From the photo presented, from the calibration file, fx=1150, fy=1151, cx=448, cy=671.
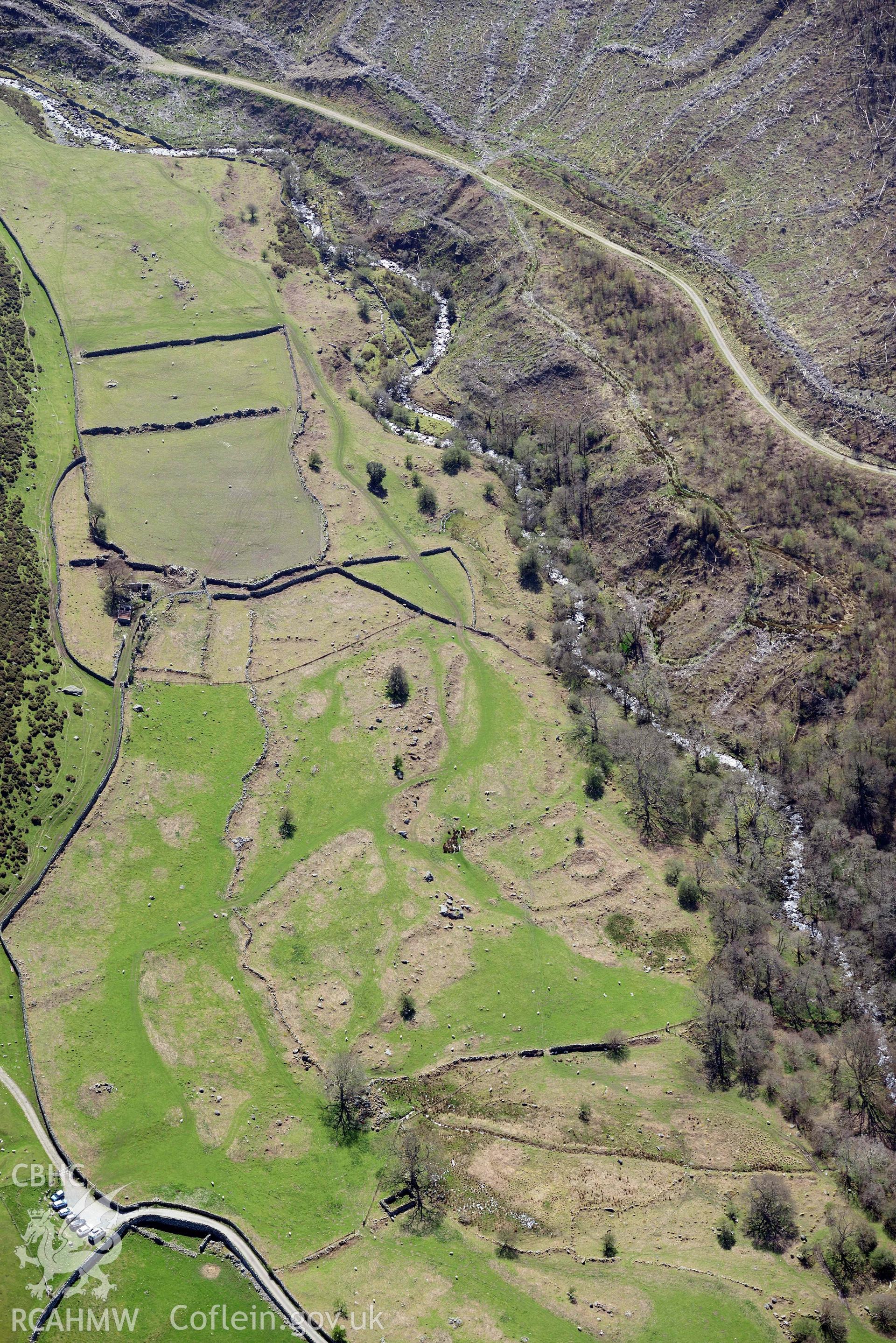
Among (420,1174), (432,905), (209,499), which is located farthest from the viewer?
(209,499)

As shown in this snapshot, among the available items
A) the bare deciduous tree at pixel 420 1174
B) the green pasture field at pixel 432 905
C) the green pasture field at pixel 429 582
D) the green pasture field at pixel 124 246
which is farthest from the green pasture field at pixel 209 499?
the bare deciduous tree at pixel 420 1174

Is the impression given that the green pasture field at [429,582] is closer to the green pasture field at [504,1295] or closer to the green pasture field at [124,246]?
the green pasture field at [124,246]

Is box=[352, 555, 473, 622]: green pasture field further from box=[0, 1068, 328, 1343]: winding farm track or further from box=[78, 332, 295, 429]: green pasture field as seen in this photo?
box=[0, 1068, 328, 1343]: winding farm track

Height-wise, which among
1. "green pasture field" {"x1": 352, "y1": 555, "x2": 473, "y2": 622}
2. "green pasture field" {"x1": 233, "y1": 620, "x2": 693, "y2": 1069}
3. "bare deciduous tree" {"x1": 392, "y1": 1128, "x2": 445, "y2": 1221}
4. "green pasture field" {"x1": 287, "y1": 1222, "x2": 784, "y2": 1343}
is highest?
"green pasture field" {"x1": 352, "y1": 555, "x2": 473, "y2": 622}

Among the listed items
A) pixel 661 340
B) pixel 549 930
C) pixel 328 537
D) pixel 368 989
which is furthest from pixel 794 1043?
pixel 661 340

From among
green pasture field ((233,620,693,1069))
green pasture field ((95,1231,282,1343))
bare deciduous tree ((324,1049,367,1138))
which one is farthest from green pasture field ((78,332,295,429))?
green pasture field ((95,1231,282,1343))

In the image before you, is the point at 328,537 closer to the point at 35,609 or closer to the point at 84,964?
the point at 35,609

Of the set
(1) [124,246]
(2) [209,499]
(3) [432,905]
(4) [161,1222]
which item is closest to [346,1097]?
(4) [161,1222]

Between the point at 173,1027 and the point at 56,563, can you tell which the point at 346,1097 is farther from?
the point at 56,563
